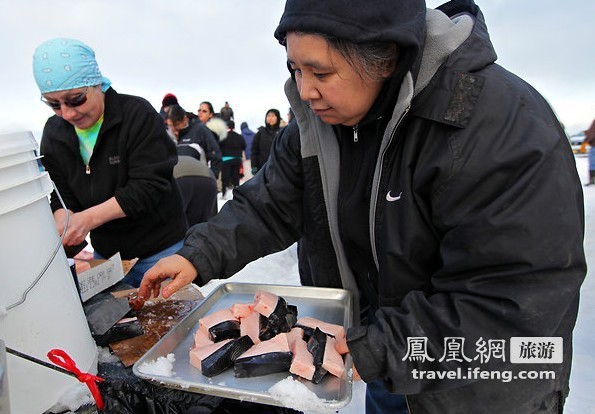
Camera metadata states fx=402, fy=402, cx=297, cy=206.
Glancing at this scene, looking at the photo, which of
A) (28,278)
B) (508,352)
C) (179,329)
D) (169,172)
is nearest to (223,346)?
(179,329)

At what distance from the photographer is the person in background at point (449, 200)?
2.87 feet

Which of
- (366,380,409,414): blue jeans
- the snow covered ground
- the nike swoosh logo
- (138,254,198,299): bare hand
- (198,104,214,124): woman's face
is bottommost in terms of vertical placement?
the snow covered ground

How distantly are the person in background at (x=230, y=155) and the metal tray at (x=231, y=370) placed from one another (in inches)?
314

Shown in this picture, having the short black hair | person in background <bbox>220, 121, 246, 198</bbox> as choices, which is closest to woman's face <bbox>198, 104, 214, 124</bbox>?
person in background <bbox>220, 121, 246, 198</bbox>

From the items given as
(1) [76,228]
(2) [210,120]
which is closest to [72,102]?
(1) [76,228]

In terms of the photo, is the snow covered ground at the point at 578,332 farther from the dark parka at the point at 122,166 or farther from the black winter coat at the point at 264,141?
the black winter coat at the point at 264,141

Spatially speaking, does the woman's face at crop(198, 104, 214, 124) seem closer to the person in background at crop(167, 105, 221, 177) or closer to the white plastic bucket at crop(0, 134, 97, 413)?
the person in background at crop(167, 105, 221, 177)

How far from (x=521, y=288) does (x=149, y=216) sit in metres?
1.84

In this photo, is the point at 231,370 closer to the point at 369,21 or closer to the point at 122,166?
the point at 369,21

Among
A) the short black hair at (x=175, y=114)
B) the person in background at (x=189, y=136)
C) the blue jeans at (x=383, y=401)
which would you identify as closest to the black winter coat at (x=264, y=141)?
the person in background at (x=189, y=136)

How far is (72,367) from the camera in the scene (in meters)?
0.89

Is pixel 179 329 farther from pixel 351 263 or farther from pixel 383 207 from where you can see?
pixel 383 207

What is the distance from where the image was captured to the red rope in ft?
2.84

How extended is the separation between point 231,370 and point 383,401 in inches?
33.1
